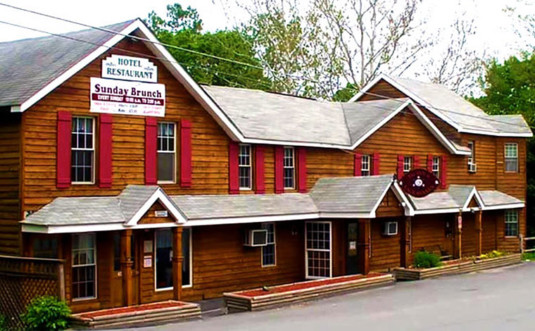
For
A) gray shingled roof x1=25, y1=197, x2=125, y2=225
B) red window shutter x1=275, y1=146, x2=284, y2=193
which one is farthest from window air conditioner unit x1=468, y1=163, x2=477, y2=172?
gray shingled roof x1=25, y1=197, x2=125, y2=225

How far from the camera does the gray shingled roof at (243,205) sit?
23.0 metres

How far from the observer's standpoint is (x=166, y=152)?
2314cm

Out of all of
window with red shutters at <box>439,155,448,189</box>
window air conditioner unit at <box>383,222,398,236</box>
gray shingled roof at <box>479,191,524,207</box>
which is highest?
window with red shutters at <box>439,155,448,189</box>

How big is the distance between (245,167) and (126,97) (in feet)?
17.8

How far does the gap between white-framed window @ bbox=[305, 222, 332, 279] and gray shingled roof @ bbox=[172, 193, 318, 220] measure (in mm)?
1108

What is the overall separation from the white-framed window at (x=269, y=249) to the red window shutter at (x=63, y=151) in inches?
312

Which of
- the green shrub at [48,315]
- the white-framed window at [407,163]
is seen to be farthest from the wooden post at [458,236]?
the green shrub at [48,315]

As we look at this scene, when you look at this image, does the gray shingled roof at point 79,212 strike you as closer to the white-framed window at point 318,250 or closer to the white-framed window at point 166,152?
the white-framed window at point 166,152

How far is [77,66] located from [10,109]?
201 centimetres

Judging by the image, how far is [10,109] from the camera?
1931cm

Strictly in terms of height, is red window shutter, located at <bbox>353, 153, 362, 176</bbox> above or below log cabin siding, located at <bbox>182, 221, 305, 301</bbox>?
above

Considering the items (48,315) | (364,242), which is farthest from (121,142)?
(364,242)

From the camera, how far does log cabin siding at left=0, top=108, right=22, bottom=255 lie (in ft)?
64.7

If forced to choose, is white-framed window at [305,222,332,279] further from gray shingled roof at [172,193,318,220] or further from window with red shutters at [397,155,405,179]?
window with red shutters at [397,155,405,179]
